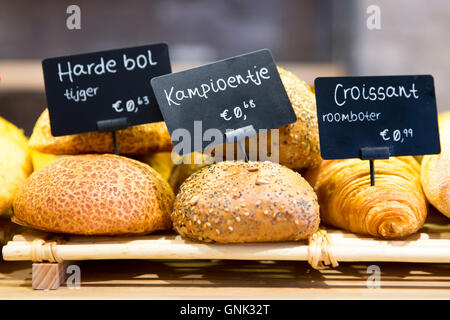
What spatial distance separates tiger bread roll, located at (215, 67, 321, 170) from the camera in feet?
4.30

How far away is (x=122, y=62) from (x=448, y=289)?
115 centimetres

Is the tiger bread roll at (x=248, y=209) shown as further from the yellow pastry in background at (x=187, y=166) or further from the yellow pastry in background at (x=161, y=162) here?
the yellow pastry in background at (x=161, y=162)

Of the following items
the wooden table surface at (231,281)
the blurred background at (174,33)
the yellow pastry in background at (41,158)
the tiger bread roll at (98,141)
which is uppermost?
the blurred background at (174,33)

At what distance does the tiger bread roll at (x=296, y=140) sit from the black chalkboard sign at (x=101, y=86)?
1.03 feet

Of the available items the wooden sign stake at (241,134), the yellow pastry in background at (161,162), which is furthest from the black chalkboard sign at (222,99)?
the yellow pastry in background at (161,162)

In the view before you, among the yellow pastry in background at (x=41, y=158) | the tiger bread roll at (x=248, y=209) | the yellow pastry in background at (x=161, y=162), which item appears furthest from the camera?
the yellow pastry in background at (x=161, y=162)

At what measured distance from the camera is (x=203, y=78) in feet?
4.10

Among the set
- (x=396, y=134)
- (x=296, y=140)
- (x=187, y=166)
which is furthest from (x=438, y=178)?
(x=187, y=166)

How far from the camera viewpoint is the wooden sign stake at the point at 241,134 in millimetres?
1233

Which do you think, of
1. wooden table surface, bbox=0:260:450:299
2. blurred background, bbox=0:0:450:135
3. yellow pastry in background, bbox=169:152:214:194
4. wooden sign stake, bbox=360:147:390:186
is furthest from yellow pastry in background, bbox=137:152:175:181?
blurred background, bbox=0:0:450:135

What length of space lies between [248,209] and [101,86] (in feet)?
2.07

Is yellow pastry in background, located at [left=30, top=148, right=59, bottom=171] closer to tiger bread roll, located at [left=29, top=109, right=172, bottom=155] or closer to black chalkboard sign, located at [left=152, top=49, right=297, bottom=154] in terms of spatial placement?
tiger bread roll, located at [left=29, top=109, right=172, bottom=155]

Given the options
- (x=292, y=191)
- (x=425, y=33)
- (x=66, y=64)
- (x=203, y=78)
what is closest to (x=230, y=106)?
(x=203, y=78)

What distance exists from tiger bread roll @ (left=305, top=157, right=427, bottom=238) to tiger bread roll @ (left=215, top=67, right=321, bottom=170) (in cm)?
10
